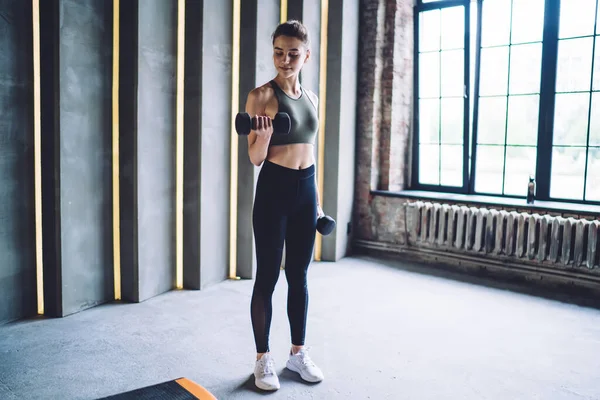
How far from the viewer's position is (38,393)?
2311mm

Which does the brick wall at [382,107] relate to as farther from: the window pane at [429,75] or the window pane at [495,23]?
the window pane at [495,23]

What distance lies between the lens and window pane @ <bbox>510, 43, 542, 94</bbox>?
4637 mm

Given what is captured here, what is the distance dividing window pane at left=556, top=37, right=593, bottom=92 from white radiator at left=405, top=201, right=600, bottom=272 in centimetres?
124

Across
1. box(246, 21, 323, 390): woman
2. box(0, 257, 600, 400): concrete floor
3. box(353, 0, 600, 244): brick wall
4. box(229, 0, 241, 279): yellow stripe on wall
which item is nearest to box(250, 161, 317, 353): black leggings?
box(246, 21, 323, 390): woman

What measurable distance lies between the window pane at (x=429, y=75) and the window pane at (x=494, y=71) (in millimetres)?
459

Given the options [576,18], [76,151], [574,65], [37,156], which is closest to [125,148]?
[76,151]

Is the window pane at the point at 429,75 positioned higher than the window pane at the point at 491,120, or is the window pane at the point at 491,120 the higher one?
the window pane at the point at 429,75

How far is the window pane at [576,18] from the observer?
4363 mm

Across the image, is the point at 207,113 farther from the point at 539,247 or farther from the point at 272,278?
the point at 539,247

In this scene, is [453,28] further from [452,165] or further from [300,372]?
[300,372]

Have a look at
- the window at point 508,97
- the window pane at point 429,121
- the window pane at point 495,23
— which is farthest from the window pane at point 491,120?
the window pane at point 495,23

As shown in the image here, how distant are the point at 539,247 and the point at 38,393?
3.84m

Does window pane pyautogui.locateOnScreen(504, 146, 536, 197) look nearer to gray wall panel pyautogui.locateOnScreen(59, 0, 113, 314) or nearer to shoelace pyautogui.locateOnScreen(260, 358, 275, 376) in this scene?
shoelace pyautogui.locateOnScreen(260, 358, 275, 376)

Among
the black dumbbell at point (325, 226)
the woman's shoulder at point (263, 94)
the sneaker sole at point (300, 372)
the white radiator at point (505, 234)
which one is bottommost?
the sneaker sole at point (300, 372)
